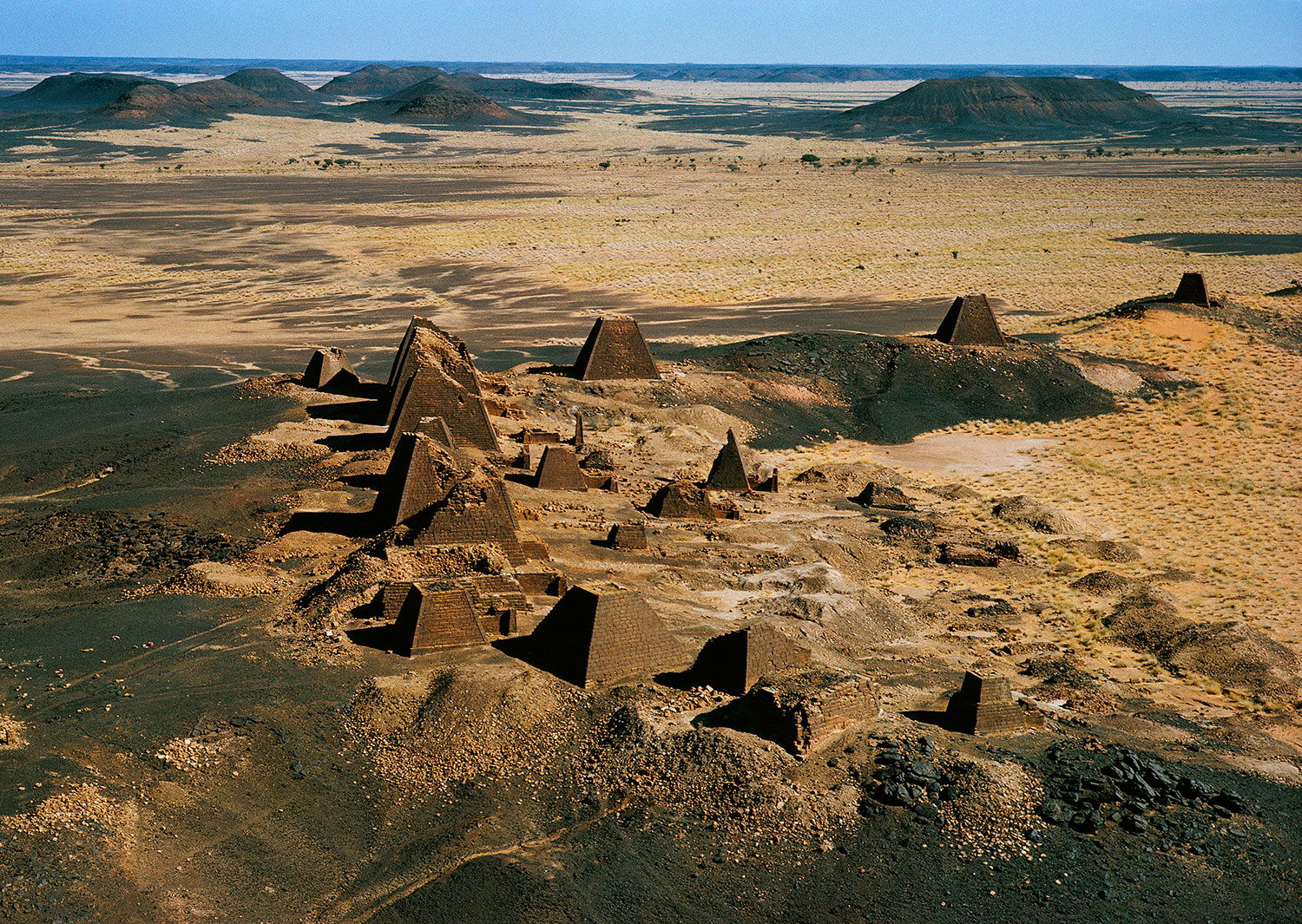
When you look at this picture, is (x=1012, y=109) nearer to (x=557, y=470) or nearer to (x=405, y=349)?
(x=405, y=349)

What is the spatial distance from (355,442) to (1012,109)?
551 feet

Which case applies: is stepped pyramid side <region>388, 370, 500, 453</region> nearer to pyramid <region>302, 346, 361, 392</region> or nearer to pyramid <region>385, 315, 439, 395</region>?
pyramid <region>385, 315, 439, 395</region>

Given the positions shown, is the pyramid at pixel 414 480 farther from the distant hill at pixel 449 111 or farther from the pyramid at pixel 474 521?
the distant hill at pixel 449 111

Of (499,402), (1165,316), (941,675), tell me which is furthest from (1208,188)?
(941,675)

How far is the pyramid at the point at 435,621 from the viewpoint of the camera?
17.2m

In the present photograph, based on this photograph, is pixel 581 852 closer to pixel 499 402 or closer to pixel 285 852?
pixel 285 852

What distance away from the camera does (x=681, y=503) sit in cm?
2548

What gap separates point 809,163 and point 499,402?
107188mm

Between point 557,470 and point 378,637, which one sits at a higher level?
point 557,470

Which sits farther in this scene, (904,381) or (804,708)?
(904,381)

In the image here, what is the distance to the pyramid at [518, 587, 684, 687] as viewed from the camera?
16562 mm

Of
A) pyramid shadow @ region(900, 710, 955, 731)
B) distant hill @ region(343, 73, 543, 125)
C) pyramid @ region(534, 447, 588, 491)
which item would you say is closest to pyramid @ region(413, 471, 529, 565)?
pyramid @ region(534, 447, 588, 491)

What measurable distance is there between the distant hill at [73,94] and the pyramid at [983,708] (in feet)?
598

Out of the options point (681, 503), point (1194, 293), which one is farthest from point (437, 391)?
point (1194, 293)
